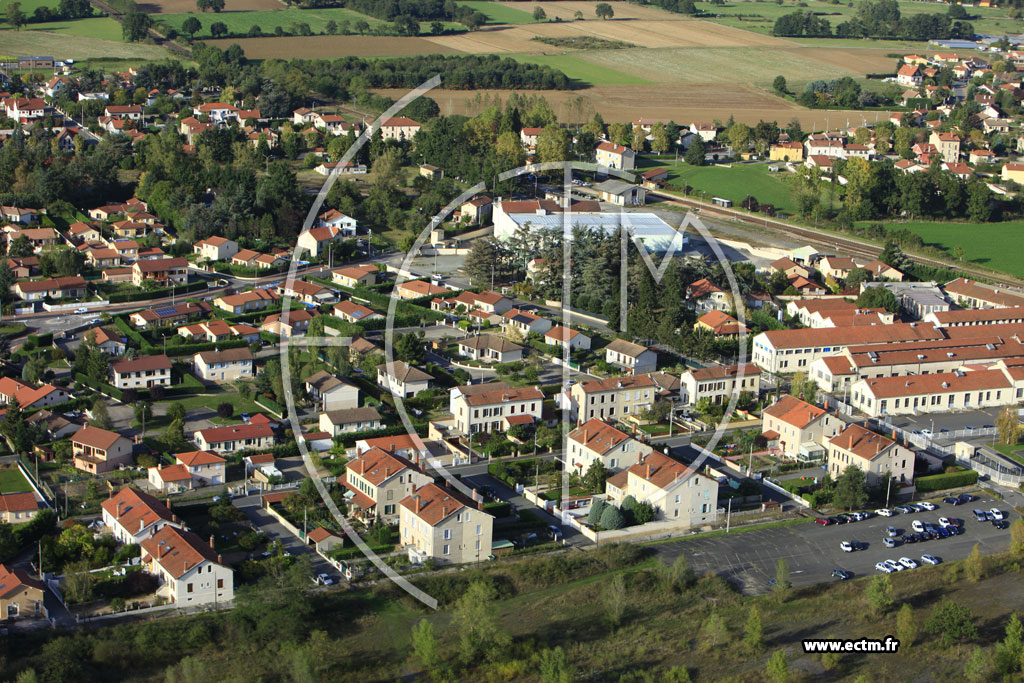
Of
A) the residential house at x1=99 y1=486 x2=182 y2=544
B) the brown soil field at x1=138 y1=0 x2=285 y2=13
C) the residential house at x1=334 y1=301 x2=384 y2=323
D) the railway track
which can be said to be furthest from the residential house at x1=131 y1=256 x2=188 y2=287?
the brown soil field at x1=138 y1=0 x2=285 y2=13

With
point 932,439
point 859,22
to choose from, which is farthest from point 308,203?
point 859,22

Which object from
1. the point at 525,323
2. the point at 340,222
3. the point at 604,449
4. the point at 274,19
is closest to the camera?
the point at 604,449

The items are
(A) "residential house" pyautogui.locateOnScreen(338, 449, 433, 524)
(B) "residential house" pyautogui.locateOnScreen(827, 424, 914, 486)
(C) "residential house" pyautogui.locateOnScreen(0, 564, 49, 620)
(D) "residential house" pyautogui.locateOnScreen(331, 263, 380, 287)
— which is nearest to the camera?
(C) "residential house" pyautogui.locateOnScreen(0, 564, 49, 620)

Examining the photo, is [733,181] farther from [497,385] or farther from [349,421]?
[349,421]

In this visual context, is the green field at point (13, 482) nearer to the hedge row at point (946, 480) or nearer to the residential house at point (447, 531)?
the residential house at point (447, 531)

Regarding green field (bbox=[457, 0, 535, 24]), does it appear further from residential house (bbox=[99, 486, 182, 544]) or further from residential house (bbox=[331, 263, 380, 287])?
residential house (bbox=[99, 486, 182, 544])

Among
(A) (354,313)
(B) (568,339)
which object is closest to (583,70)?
(A) (354,313)
